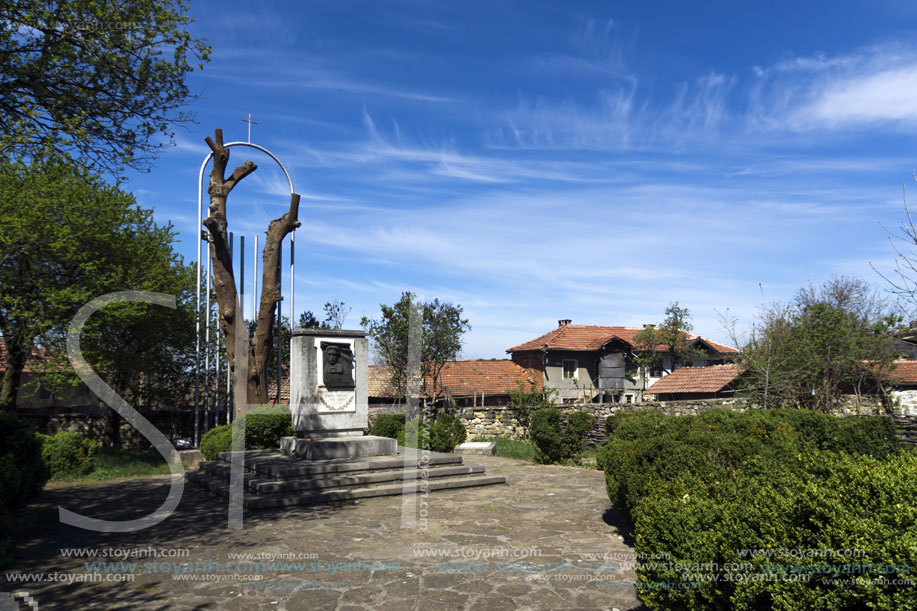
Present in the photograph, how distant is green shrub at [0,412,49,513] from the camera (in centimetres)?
652

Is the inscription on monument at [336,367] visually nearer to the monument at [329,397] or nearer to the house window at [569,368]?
the monument at [329,397]

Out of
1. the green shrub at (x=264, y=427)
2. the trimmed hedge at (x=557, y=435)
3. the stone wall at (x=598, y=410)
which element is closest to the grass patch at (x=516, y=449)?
the stone wall at (x=598, y=410)

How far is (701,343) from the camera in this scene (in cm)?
4103

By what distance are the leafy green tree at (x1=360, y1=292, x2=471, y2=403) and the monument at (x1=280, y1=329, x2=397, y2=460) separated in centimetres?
1235

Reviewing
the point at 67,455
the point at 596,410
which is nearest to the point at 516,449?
the point at 596,410

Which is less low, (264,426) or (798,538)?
(798,538)

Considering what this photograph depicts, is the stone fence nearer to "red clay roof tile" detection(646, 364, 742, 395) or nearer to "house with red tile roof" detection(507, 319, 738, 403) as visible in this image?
"red clay roof tile" detection(646, 364, 742, 395)

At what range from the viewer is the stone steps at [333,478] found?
31.2ft

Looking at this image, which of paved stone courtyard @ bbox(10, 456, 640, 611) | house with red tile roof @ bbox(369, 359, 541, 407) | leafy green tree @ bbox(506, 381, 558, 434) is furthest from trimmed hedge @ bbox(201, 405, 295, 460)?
house with red tile roof @ bbox(369, 359, 541, 407)

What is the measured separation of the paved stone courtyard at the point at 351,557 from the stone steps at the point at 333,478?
1.17ft

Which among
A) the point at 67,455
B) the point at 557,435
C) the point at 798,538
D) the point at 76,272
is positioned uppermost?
the point at 76,272

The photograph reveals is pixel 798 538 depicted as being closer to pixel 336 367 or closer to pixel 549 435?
pixel 336 367

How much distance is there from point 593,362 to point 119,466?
106 feet

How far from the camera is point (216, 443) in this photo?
42.8 ft
